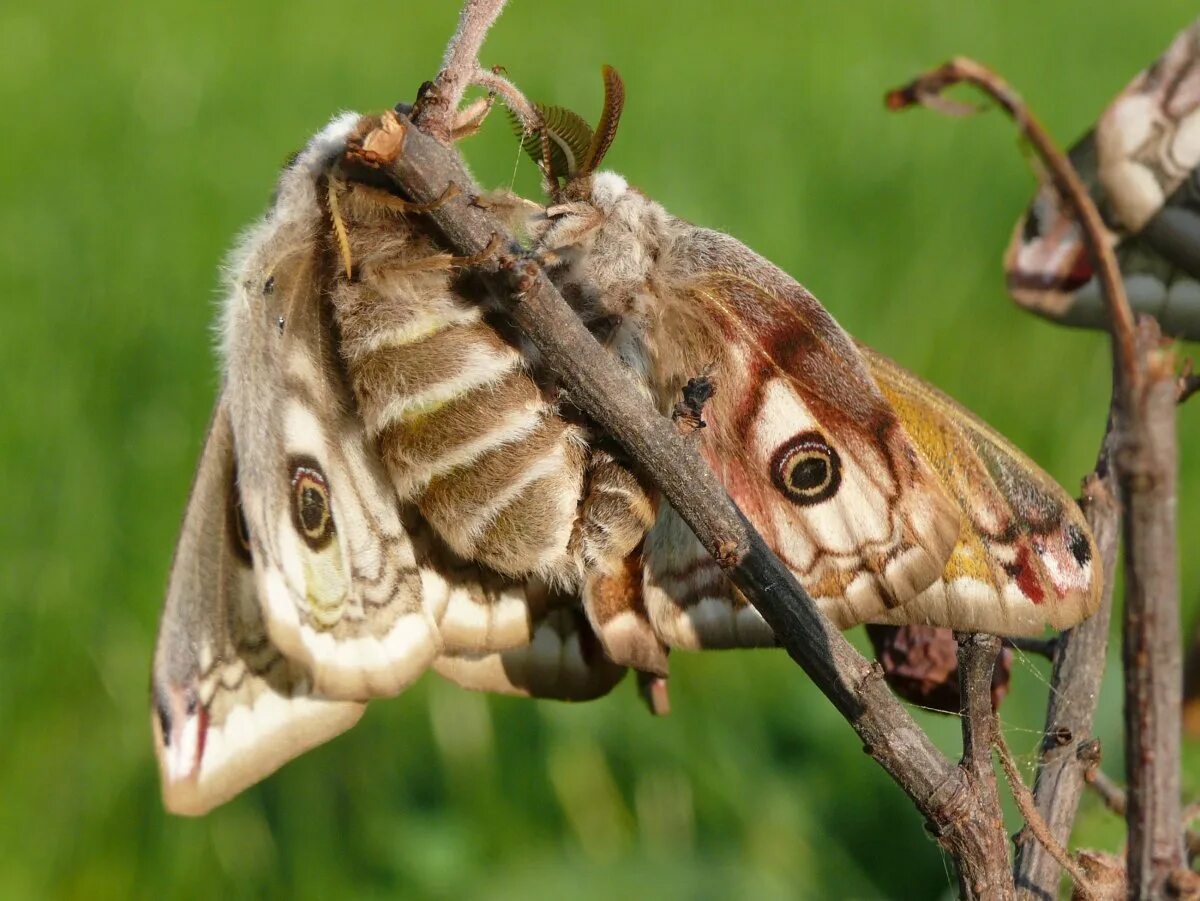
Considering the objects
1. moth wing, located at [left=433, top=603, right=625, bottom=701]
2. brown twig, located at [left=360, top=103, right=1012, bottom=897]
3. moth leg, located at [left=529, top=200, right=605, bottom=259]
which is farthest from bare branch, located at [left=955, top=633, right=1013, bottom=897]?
moth wing, located at [left=433, top=603, right=625, bottom=701]

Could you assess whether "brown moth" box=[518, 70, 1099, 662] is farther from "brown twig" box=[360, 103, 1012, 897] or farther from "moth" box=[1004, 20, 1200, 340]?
"moth" box=[1004, 20, 1200, 340]

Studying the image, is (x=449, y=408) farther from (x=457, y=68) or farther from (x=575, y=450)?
(x=457, y=68)

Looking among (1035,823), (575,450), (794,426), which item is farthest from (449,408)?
(1035,823)

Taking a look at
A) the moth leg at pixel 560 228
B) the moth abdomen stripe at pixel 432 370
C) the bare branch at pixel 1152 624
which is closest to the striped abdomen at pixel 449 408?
the moth abdomen stripe at pixel 432 370

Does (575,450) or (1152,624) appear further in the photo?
(575,450)

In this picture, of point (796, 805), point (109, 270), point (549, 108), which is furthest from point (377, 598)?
point (109, 270)

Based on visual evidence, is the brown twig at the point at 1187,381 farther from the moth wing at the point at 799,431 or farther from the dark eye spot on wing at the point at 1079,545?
the moth wing at the point at 799,431
